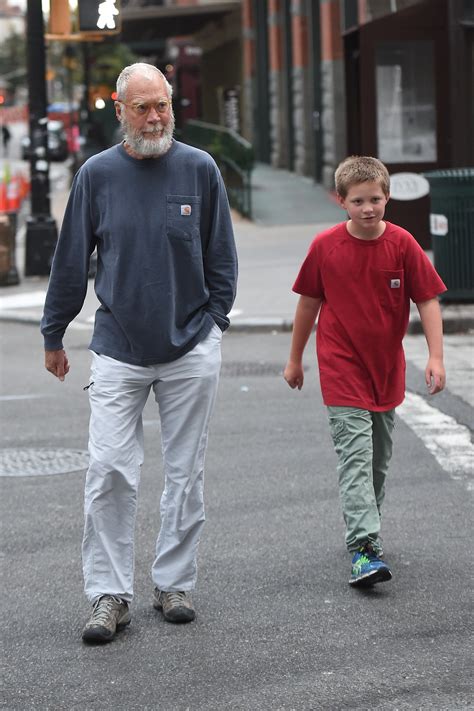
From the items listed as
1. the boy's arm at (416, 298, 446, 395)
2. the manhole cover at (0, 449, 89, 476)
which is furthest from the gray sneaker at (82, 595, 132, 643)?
the manhole cover at (0, 449, 89, 476)

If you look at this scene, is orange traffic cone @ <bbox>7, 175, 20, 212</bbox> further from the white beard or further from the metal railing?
the white beard

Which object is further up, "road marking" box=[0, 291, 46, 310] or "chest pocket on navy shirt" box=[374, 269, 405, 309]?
"chest pocket on navy shirt" box=[374, 269, 405, 309]

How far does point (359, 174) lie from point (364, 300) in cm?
50

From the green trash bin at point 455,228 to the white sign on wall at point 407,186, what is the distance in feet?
9.09

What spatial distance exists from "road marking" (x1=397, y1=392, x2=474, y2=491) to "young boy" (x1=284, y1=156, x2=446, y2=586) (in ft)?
5.69

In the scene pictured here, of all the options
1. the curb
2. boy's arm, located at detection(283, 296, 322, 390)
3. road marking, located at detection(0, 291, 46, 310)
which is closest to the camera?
boy's arm, located at detection(283, 296, 322, 390)

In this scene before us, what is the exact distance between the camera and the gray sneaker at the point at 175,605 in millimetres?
5246

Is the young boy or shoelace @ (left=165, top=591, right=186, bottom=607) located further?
the young boy

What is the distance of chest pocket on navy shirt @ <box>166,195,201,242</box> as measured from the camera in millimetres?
5062

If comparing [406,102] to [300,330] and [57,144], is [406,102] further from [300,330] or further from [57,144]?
[57,144]

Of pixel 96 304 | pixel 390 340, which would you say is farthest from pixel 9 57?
pixel 390 340

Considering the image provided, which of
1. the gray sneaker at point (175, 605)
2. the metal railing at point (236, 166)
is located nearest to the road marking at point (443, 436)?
the gray sneaker at point (175, 605)

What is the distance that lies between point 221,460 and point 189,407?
3010 millimetres

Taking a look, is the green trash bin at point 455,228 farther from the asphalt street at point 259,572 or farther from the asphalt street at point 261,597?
the asphalt street at point 261,597
